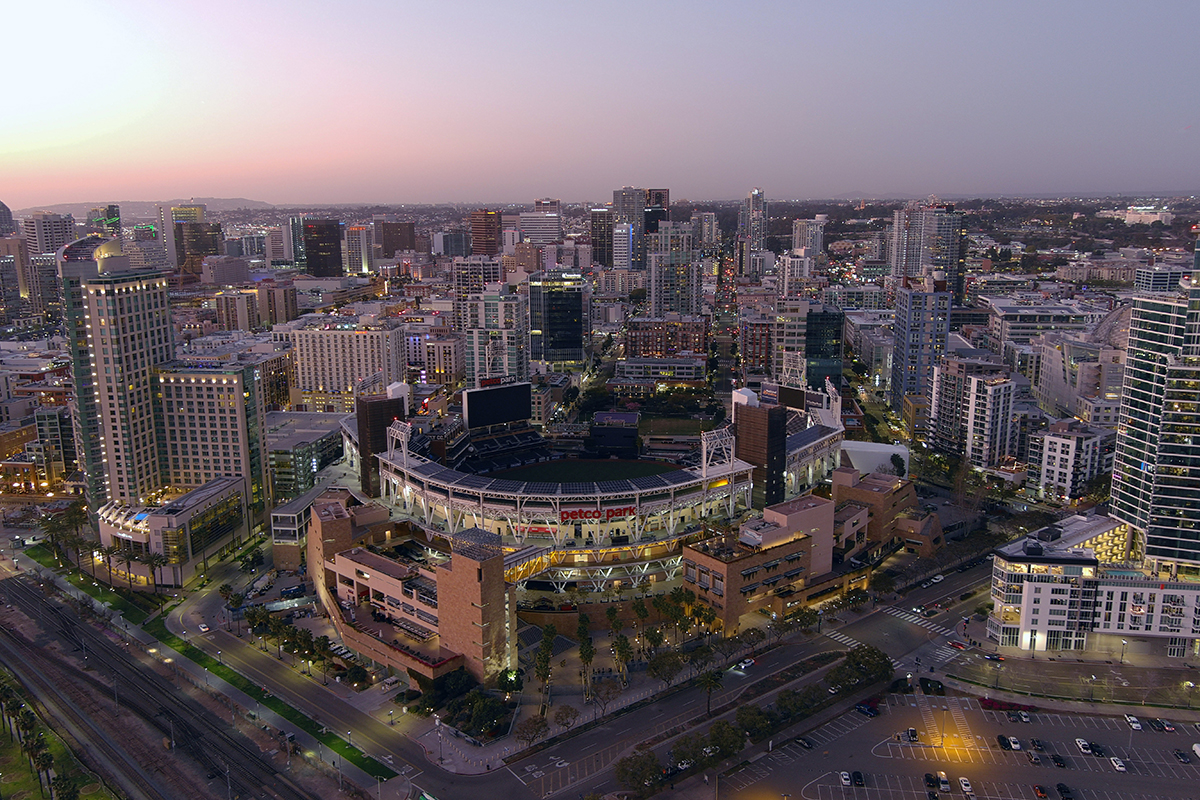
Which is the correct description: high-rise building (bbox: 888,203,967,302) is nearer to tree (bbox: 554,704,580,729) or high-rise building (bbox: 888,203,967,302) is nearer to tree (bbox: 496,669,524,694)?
tree (bbox: 496,669,524,694)

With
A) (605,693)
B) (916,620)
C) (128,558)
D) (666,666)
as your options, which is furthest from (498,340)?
(605,693)

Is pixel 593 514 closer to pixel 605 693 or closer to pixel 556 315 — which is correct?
pixel 605 693

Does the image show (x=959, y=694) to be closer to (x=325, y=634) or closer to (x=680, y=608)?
(x=680, y=608)

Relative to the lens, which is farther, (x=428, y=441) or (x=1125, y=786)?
(x=428, y=441)

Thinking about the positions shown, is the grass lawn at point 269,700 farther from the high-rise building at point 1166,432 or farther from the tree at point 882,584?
the high-rise building at point 1166,432

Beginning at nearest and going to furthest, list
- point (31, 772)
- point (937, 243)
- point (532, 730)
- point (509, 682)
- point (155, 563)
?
point (31, 772) < point (532, 730) < point (509, 682) < point (155, 563) < point (937, 243)

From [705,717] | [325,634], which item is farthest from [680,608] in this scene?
[325,634]

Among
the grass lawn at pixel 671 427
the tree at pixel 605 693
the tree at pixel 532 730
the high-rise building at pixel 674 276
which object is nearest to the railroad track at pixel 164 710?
the tree at pixel 532 730
